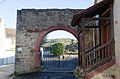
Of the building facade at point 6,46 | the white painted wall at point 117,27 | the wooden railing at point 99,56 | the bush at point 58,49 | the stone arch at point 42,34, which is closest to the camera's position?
the white painted wall at point 117,27

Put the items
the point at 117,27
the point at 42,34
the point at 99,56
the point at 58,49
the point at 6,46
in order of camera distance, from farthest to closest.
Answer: the point at 6,46 < the point at 58,49 < the point at 42,34 < the point at 99,56 < the point at 117,27

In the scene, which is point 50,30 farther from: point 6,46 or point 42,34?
point 6,46

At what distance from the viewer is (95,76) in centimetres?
466

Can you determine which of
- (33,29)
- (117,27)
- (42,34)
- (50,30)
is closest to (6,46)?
(33,29)

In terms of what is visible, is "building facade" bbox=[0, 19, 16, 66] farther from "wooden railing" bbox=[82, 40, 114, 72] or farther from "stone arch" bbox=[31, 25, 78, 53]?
"wooden railing" bbox=[82, 40, 114, 72]

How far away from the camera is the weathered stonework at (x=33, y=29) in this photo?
31.1 feet

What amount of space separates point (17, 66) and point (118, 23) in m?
7.70

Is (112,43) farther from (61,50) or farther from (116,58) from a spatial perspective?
(61,50)

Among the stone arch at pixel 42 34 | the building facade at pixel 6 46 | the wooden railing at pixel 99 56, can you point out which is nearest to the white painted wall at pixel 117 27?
the wooden railing at pixel 99 56

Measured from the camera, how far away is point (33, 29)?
9.59 metres

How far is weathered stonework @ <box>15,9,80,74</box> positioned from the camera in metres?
9.48

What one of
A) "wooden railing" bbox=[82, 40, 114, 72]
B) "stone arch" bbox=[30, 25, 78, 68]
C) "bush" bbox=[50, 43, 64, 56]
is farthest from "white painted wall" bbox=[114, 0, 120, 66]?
"bush" bbox=[50, 43, 64, 56]

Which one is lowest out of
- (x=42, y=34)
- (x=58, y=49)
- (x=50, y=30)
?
(x=58, y=49)

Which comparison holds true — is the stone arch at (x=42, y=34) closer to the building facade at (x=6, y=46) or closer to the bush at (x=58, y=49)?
the building facade at (x=6, y=46)
